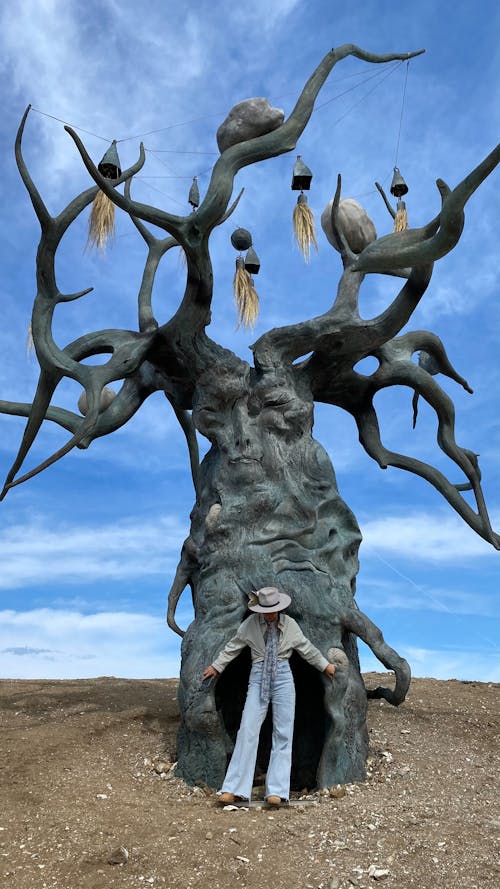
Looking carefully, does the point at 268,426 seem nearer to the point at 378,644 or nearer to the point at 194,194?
the point at 378,644

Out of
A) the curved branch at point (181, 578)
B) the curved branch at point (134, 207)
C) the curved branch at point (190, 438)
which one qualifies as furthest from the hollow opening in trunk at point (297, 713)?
the curved branch at point (134, 207)

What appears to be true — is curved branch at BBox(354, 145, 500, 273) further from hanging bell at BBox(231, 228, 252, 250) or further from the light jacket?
the light jacket

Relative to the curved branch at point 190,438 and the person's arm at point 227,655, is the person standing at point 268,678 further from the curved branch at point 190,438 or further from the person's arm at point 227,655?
the curved branch at point 190,438

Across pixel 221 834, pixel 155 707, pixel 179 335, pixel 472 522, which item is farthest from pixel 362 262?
pixel 155 707

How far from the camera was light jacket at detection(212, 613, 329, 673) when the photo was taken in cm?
546

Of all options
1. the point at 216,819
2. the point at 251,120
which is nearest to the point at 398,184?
the point at 251,120

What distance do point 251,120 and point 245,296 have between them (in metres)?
1.92

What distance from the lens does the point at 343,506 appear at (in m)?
6.48

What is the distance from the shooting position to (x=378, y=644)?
5988 millimetres

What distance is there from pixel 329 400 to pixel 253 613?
2712mm

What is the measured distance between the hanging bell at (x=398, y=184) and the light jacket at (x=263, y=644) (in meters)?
4.63

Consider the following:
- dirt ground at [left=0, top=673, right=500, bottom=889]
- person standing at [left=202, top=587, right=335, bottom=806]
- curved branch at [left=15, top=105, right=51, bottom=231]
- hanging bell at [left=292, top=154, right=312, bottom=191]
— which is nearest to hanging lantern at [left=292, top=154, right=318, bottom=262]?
hanging bell at [left=292, top=154, right=312, bottom=191]

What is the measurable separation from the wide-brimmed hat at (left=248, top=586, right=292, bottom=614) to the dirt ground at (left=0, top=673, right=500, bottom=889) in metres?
1.29

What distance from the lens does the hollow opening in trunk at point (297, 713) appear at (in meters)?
5.79
